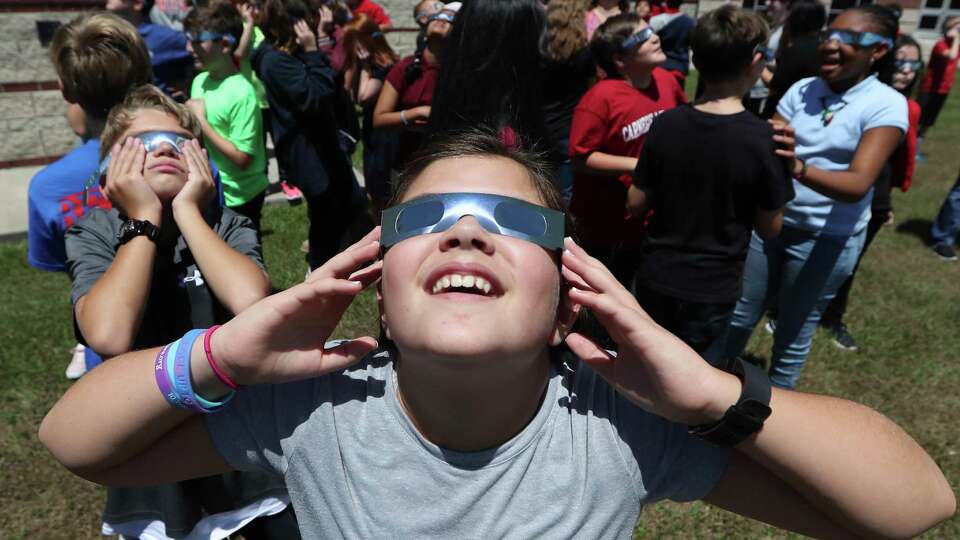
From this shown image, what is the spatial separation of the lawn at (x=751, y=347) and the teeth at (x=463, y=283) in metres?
2.25

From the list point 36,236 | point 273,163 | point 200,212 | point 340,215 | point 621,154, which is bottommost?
point 273,163

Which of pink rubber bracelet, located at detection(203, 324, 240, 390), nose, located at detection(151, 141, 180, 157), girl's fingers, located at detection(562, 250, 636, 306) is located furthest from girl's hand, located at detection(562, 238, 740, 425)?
nose, located at detection(151, 141, 180, 157)

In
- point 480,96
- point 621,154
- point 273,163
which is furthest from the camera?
point 273,163

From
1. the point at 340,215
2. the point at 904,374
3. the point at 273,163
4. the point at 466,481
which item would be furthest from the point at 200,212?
the point at 273,163

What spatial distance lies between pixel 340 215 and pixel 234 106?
107 centimetres

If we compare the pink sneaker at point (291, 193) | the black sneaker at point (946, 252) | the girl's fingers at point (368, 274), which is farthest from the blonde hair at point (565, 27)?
the black sneaker at point (946, 252)

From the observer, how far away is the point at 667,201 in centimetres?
291

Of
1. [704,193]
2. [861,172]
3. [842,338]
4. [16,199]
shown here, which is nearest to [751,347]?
[842,338]

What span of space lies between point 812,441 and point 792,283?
237cm

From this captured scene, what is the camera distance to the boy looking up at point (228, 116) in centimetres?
411

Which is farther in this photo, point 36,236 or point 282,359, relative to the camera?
point 36,236

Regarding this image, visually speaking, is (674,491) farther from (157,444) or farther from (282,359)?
(157,444)

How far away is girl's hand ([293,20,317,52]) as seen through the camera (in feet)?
13.6

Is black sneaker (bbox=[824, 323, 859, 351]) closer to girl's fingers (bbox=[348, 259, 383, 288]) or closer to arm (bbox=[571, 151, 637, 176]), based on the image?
arm (bbox=[571, 151, 637, 176])
